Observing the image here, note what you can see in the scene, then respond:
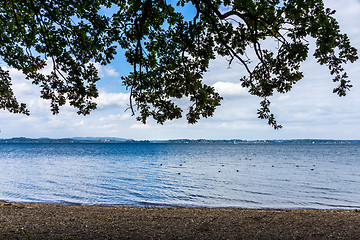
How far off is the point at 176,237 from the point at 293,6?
24.1ft

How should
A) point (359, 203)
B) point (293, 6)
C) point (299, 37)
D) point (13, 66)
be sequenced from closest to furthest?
1. point (293, 6)
2. point (299, 37)
3. point (13, 66)
4. point (359, 203)

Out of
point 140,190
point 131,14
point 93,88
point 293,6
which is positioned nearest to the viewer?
point 293,6

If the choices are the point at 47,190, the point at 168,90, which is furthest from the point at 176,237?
the point at 47,190

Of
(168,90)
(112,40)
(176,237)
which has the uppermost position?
(112,40)

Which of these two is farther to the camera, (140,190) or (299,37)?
(140,190)

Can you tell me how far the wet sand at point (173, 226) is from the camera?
8.33 metres

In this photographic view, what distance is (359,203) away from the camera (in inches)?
703

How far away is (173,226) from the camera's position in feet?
31.5

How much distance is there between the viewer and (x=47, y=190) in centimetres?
2253

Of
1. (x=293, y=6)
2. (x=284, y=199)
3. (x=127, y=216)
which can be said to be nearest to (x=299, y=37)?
(x=293, y=6)

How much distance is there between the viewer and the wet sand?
833cm

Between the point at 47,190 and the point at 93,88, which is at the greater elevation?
the point at 93,88

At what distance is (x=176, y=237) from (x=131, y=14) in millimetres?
7200

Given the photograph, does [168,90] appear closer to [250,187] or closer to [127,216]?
[127,216]
